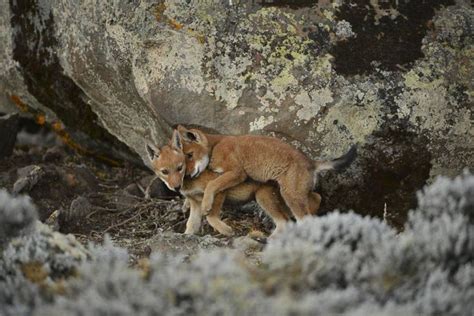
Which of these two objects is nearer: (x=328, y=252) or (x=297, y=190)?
(x=328, y=252)

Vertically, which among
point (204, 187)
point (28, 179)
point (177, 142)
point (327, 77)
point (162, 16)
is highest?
point (162, 16)

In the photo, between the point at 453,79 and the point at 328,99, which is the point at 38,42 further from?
the point at 453,79

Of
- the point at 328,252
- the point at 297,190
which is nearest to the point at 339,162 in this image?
the point at 297,190

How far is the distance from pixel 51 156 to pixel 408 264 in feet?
21.1

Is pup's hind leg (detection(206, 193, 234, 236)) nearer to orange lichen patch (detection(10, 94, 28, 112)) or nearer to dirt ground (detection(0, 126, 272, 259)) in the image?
Answer: dirt ground (detection(0, 126, 272, 259))

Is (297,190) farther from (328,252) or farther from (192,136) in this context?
(328,252)

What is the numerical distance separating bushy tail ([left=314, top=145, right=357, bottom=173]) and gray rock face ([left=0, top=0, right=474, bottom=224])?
0.38 metres

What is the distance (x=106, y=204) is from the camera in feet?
29.4

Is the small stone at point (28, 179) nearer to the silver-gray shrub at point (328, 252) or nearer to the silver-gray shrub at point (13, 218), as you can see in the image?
the silver-gray shrub at point (13, 218)

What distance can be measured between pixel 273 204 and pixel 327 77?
3.99 feet

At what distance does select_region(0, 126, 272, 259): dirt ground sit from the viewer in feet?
26.9

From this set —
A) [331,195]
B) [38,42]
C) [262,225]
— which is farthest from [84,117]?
[331,195]

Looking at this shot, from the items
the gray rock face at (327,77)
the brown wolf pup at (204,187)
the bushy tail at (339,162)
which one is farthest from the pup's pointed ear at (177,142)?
the bushy tail at (339,162)

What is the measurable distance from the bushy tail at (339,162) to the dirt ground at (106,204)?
3.22ft
